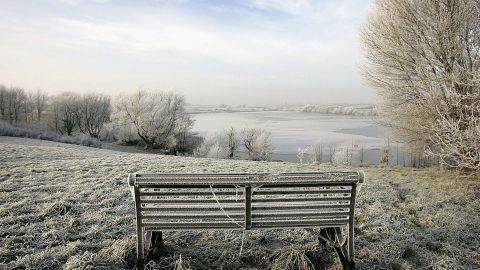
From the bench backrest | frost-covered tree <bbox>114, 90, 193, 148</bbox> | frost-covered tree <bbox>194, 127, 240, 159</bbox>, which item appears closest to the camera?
the bench backrest

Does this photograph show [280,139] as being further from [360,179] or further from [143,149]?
[360,179]

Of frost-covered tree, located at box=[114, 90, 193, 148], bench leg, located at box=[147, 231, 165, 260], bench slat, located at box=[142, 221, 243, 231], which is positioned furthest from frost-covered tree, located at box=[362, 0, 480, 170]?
frost-covered tree, located at box=[114, 90, 193, 148]

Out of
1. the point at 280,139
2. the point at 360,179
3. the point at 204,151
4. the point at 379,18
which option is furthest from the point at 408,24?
the point at 280,139

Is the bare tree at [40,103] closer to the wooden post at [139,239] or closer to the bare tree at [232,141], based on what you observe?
the bare tree at [232,141]

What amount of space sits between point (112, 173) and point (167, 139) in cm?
4107

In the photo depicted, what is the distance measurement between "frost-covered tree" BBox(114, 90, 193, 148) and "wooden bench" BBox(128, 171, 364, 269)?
4625 centimetres

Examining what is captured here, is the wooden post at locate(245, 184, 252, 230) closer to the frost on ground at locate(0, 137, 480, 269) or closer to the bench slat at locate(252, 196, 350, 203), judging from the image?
the bench slat at locate(252, 196, 350, 203)

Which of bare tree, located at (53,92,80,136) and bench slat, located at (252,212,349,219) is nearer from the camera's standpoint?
bench slat, located at (252,212,349,219)

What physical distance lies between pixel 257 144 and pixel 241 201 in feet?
142

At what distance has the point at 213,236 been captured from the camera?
5.15 meters

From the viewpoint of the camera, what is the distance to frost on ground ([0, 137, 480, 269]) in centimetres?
430

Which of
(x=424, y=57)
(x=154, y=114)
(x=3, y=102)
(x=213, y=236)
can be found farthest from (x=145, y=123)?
(x=213, y=236)

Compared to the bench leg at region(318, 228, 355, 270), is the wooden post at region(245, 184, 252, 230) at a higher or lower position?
higher

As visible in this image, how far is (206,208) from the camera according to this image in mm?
3918
